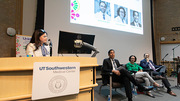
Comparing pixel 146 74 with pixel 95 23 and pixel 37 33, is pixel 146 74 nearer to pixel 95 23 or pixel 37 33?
pixel 95 23

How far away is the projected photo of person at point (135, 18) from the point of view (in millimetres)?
4273

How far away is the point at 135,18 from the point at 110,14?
1.31 m

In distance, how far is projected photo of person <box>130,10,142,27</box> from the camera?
427 centimetres

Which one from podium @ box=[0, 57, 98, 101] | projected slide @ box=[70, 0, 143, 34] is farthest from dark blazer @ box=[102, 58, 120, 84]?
podium @ box=[0, 57, 98, 101]

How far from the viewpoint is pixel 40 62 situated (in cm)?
76

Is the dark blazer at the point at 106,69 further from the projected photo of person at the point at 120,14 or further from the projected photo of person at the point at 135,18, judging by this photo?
the projected photo of person at the point at 135,18

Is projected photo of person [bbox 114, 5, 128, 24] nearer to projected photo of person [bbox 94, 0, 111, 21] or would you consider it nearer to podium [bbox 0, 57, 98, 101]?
projected photo of person [bbox 94, 0, 111, 21]

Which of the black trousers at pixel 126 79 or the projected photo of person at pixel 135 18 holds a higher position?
the projected photo of person at pixel 135 18

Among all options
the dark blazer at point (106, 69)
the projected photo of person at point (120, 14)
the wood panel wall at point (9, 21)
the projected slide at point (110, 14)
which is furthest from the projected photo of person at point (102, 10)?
the wood panel wall at point (9, 21)

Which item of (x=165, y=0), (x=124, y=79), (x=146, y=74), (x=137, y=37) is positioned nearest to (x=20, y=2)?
(x=124, y=79)

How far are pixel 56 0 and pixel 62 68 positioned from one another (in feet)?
8.31

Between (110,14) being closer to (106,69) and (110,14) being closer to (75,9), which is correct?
(75,9)

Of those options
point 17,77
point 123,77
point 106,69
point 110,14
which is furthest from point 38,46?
point 110,14

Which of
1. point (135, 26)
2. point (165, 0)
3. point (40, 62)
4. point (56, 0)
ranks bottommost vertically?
point (40, 62)
